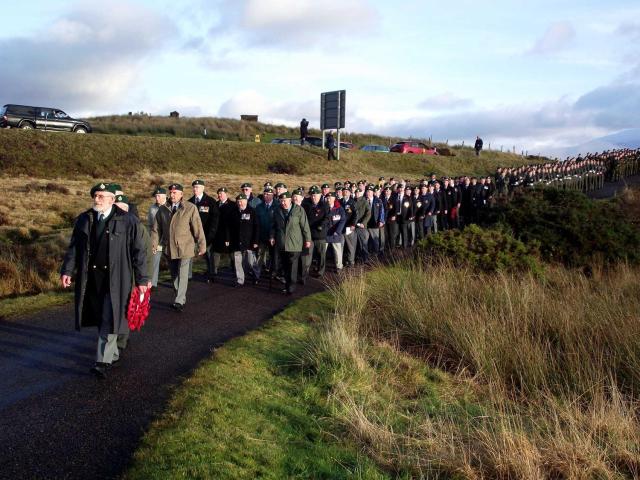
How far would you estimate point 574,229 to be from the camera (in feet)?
48.6

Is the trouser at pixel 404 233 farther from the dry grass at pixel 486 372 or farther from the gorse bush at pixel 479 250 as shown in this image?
the dry grass at pixel 486 372

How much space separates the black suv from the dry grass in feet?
106

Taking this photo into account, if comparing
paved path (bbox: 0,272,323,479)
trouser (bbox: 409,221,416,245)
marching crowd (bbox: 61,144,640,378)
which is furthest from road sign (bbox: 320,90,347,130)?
paved path (bbox: 0,272,323,479)

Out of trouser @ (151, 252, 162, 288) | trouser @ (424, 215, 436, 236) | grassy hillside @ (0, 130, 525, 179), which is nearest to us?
trouser @ (151, 252, 162, 288)

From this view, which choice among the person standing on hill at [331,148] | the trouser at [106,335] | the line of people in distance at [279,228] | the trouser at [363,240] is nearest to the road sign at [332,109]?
the person standing on hill at [331,148]

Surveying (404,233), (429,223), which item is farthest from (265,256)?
(429,223)

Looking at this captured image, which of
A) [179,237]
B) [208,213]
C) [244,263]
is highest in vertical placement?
[208,213]

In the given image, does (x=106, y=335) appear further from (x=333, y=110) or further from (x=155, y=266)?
(x=333, y=110)

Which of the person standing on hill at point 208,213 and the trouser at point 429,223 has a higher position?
the person standing on hill at point 208,213

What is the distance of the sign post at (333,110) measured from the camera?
4134 cm

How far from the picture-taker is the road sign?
41344 mm

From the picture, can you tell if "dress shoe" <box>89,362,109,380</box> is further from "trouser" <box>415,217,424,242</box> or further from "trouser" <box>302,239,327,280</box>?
"trouser" <box>415,217,424,242</box>

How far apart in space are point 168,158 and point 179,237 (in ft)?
90.8

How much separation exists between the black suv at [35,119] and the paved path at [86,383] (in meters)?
31.2
